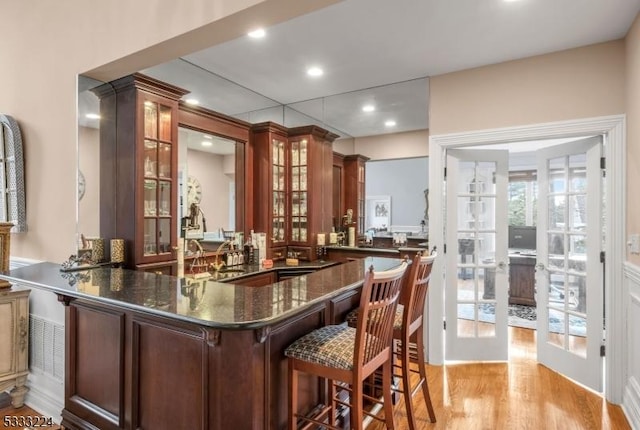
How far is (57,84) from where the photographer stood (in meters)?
2.61

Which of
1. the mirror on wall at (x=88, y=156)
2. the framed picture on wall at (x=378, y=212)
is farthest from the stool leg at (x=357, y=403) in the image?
the framed picture on wall at (x=378, y=212)

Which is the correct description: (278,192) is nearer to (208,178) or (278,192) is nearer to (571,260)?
(208,178)

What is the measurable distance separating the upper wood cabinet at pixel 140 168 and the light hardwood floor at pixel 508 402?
56.2 inches

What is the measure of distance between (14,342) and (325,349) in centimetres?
254

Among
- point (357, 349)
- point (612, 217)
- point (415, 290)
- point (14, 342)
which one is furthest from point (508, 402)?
point (14, 342)

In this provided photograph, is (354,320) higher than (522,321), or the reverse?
(354,320)

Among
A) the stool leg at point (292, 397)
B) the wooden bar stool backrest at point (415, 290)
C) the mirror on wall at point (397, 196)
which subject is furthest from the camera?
the mirror on wall at point (397, 196)

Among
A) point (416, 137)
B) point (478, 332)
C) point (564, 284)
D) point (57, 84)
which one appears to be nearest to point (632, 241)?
point (564, 284)

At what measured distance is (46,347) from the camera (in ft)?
8.52

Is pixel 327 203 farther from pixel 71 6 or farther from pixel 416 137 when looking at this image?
pixel 71 6

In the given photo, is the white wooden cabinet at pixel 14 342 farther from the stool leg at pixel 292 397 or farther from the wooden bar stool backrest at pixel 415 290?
the wooden bar stool backrest at pixel 415 290

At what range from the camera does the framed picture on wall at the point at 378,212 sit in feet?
14.4

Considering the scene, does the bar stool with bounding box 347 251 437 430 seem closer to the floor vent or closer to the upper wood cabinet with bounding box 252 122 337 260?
the upper wood cabinet with bounding box 252 122 337 260

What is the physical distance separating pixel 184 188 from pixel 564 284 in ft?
11.5
